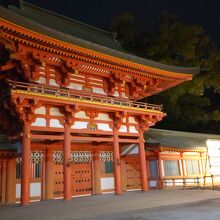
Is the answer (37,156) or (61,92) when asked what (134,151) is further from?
(61,92)

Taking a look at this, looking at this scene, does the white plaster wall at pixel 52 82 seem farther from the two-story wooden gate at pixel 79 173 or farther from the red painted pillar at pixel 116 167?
the red painted pillar at pixel 116 167

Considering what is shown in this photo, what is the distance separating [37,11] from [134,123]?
10950mm

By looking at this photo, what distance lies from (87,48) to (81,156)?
727 centimetres

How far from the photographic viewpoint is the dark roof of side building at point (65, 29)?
12.5m

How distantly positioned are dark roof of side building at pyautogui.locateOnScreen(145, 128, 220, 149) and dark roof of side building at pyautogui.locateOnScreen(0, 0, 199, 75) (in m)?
6.13

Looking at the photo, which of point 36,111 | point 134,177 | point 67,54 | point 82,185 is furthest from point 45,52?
point 134,177

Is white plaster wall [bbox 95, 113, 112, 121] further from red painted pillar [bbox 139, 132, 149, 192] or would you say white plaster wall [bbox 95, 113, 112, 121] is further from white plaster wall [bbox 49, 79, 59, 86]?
white plaster wall [bbox 49, 79, 59, 86]

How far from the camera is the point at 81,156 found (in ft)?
59.6

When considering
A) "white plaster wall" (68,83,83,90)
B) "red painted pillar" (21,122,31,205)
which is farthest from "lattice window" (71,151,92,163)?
"red painted pillar" (21,122,31,205)

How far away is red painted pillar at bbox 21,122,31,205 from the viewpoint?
42.0 feet

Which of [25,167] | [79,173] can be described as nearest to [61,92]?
[25,167]

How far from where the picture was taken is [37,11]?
801 inches

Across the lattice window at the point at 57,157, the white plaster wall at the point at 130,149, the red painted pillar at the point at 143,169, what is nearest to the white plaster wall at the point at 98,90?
the red painted pillar at the point at 143,169

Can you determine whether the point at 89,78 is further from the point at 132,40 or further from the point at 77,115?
the point at 132,40
